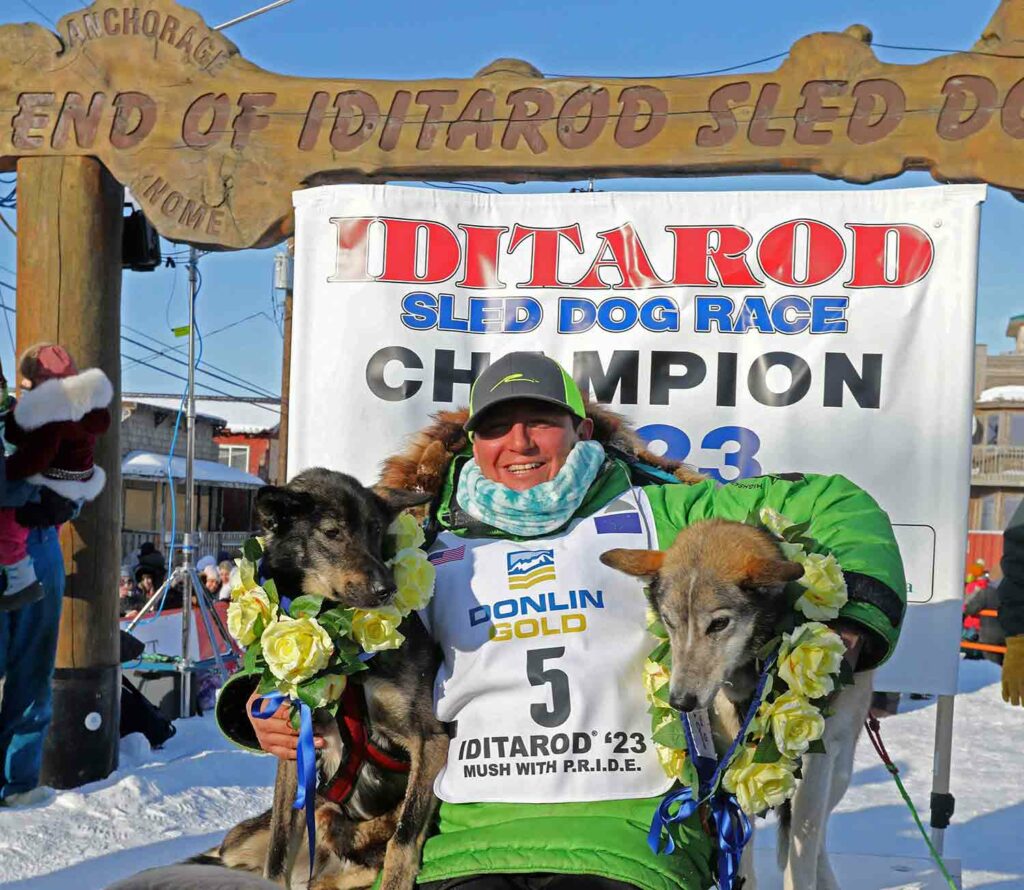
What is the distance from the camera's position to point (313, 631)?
215 centimetres

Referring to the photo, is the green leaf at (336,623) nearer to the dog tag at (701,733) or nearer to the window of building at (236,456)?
the dog tag at (701,733)

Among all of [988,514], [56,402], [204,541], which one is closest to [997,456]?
[988,514]

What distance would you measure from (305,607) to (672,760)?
0.83 m

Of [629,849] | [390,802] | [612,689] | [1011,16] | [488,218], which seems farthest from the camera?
[488,218]

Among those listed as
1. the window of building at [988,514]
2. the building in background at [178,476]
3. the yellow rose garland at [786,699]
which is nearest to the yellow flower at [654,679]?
the yellow rose garland at [786,699]

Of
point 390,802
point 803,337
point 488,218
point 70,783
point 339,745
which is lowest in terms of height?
point 70,783

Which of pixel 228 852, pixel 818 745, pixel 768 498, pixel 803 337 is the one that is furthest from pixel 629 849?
pixel 803 337

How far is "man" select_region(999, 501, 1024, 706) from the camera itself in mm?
3654

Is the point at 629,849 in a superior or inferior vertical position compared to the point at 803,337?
inferior

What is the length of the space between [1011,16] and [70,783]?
4.91 metres

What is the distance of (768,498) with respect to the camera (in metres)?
2.44

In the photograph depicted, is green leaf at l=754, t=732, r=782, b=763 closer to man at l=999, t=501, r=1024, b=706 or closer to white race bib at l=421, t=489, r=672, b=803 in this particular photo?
white race bib at l=421, t=489, r=672, b=803

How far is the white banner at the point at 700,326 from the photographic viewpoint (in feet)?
12.6

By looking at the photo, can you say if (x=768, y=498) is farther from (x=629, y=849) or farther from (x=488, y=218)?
(x=488, y=218)
